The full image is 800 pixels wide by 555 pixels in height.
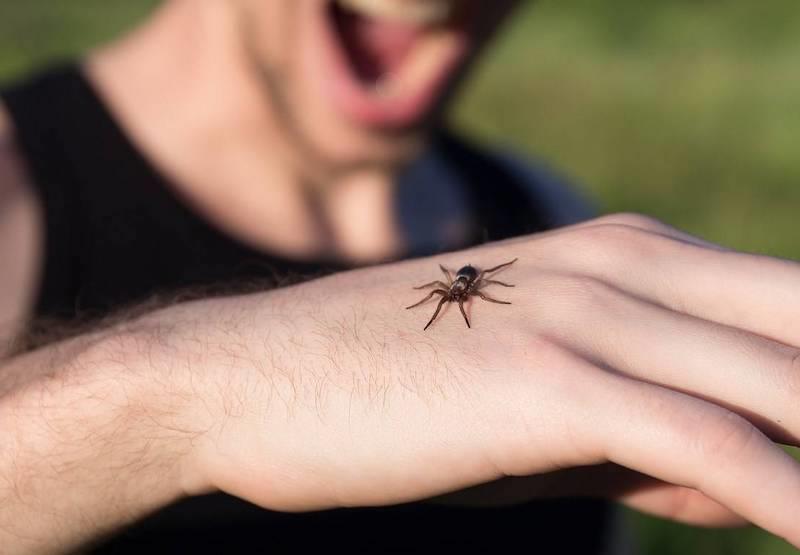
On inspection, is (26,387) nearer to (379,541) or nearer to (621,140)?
(379,541)

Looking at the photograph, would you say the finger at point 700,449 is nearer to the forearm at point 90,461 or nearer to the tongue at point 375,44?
the forearm at point 90,461

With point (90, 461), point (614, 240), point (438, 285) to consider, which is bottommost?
point (90, 461)

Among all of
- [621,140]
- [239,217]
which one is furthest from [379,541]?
[621,140]

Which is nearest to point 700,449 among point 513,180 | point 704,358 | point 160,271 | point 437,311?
point 704,358

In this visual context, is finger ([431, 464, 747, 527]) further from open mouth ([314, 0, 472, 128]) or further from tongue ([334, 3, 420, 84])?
tongue ([334, 3, 420, 84])

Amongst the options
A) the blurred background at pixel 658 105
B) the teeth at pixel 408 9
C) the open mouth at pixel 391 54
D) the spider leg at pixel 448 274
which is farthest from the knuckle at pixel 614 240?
the blurred background at pixel 658 105

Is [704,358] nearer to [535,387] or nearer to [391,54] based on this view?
[535,387]
